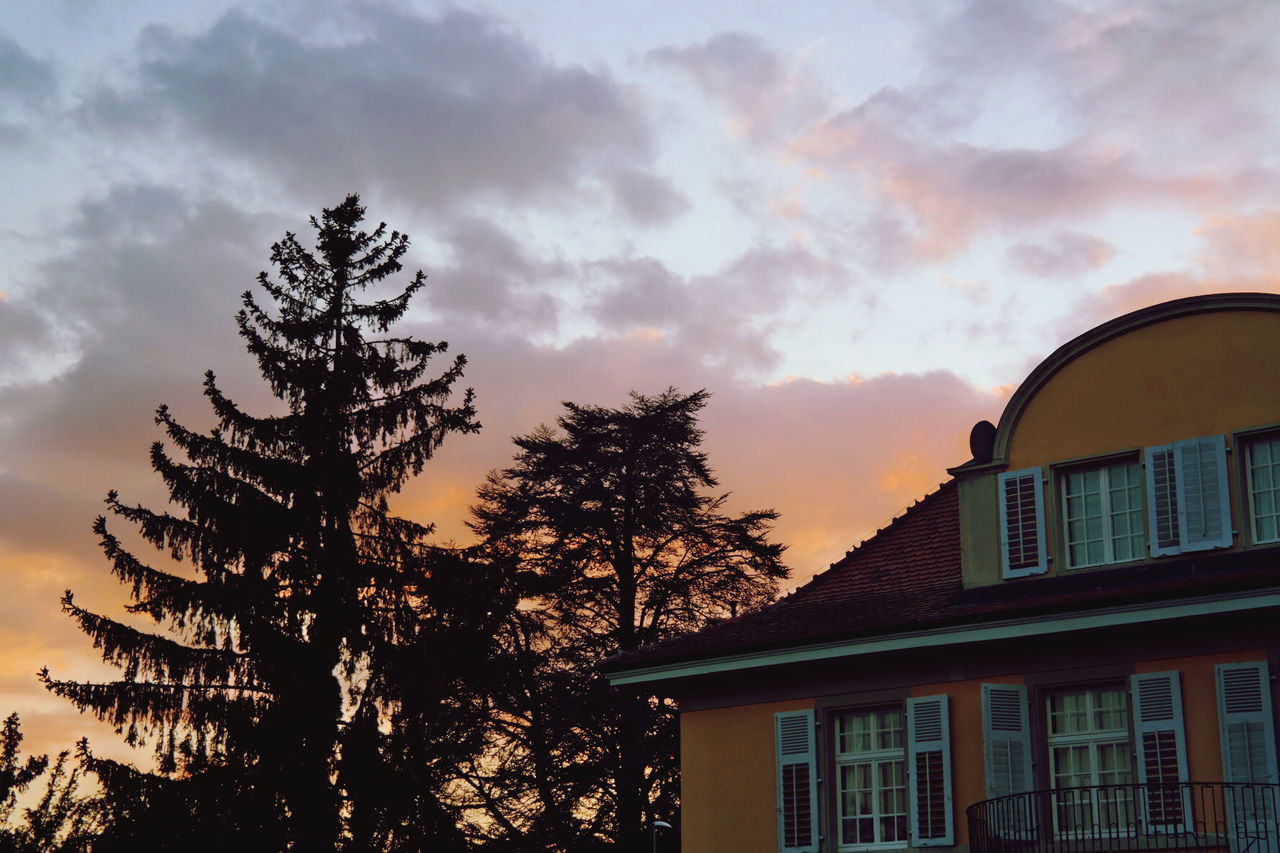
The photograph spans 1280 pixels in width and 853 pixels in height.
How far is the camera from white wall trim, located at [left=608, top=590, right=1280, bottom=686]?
16.8 metres

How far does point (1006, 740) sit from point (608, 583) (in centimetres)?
2256

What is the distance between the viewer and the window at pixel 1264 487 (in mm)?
→ 17594

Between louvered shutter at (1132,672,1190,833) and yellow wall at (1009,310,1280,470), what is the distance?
3.02 m

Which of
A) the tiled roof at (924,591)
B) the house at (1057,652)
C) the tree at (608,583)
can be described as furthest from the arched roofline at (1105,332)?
the tree at (608,583)

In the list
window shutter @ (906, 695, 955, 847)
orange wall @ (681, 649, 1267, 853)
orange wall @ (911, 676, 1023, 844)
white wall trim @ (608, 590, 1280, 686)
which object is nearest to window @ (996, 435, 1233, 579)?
white wall trim @ (608, 590, 1280, 686)

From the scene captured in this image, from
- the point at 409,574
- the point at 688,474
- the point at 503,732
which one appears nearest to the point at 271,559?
the point at 409,574

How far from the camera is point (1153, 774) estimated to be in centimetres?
1728

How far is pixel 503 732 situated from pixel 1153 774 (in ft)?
75.8

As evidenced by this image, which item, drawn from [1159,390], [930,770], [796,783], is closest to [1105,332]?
[1159,390]

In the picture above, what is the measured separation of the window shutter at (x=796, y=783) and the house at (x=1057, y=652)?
0.03 m

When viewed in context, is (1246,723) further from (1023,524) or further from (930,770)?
(930,770)

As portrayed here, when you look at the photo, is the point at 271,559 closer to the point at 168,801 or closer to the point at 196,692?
the point at 196,692

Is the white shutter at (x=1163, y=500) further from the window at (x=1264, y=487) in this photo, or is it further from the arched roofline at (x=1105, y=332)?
the arched roofline at (x=1105, y=332)

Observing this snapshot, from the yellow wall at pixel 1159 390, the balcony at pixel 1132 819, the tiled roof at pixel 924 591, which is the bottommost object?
the balcony at pixel 1132 819
